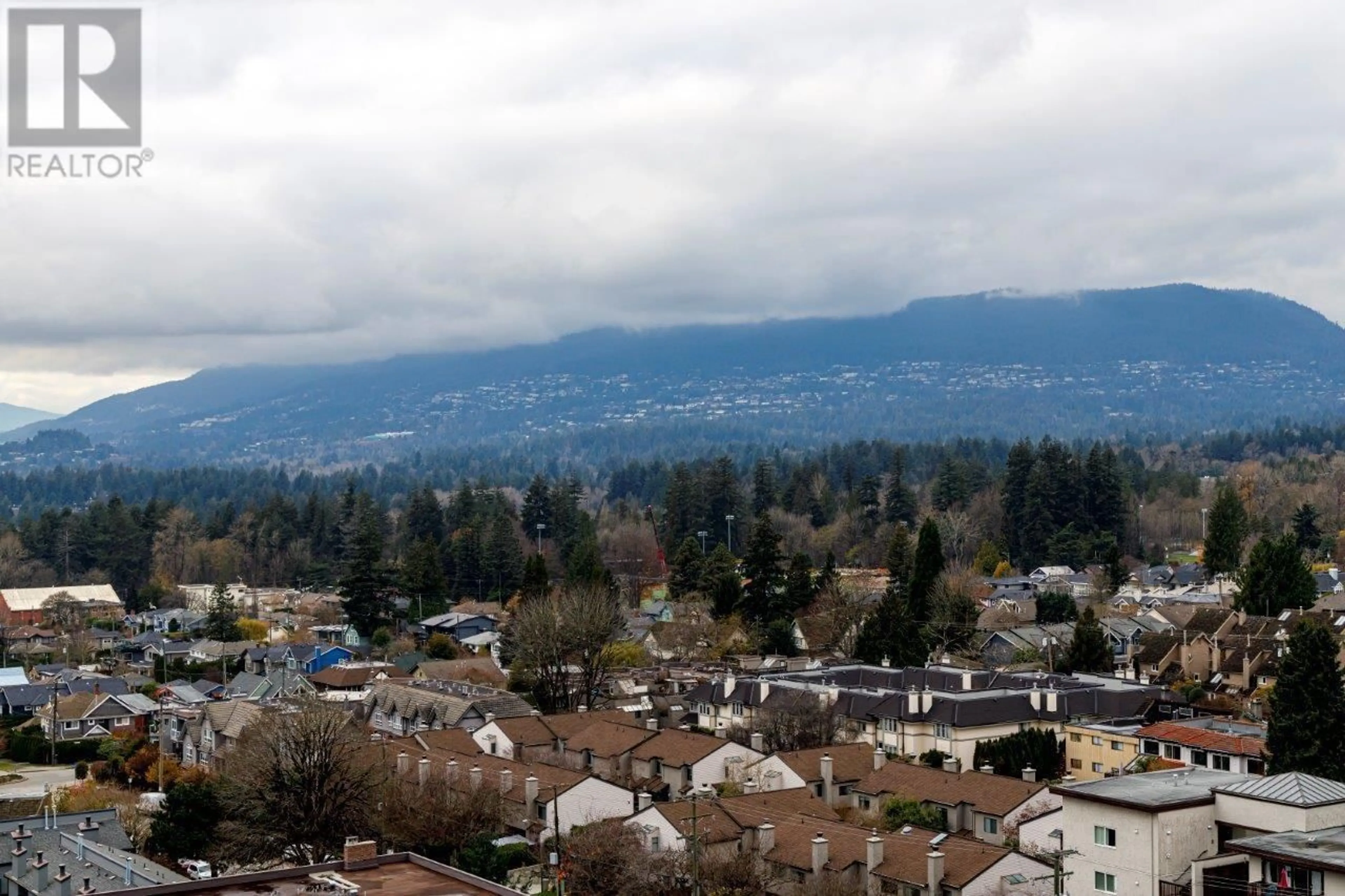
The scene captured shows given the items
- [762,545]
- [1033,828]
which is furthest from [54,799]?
[762,545]

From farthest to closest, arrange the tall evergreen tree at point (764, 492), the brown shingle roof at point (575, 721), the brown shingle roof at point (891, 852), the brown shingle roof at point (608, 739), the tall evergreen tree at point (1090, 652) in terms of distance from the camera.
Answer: the tall evergreen tree at point (764, 492) → the tall evergreen tree at point (1090, 652) → the brown shingle roof at point (575, 721) → the brown shingle roof at point (608, 739) → the brown shingle roof at point (891, 852)

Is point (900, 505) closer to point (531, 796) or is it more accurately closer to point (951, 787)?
point (951, 787)

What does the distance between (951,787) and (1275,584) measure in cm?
2994

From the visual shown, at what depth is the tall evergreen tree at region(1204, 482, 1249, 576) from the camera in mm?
75438


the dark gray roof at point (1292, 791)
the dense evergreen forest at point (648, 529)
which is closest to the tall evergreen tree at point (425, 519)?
the dense evergreen forest at point (648, 529)

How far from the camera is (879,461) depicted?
16538cm

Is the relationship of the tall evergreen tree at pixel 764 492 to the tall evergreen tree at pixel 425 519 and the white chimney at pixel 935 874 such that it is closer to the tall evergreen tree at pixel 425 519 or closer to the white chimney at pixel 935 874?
the tall evergreen tree at pixel 425 519

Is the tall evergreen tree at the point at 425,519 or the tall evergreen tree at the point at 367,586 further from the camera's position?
the tall evergreen tree at the point at 425,519

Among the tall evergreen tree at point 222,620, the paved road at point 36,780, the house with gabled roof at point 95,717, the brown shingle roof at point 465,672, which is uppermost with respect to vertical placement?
the tall evergreen tree at point 222,620

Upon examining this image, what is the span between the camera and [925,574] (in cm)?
6431

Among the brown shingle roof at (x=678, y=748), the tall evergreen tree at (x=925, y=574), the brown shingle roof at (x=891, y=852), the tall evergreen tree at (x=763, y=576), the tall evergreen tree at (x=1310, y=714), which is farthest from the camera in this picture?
the tall evergreen tree at (x=763, y=576)

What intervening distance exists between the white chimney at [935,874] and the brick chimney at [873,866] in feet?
3.65

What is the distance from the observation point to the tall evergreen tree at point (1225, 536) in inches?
2970

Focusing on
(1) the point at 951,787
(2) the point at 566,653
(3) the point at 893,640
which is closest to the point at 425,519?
(2) the point at 566,653
